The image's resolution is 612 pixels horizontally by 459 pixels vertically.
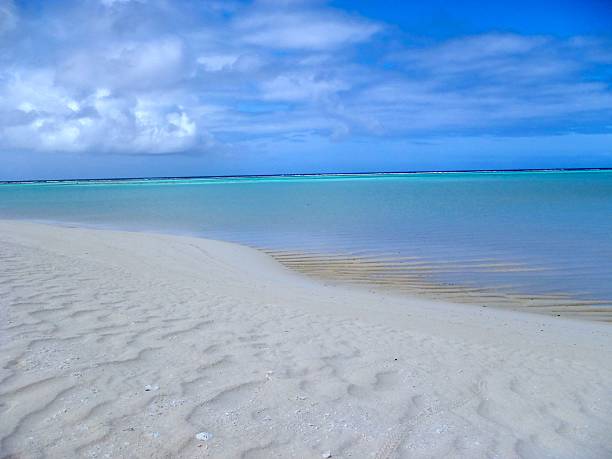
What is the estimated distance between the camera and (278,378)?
4.03 m

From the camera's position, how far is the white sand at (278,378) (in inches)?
121

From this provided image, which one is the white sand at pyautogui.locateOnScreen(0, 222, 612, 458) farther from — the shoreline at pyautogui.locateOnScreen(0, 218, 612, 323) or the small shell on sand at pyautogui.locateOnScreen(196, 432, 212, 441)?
the shoreline at pyautogui.locateOnScreen(0, 218, 612, 323)

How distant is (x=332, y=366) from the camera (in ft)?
14.6

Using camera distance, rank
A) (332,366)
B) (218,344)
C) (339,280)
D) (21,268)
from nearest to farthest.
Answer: (332,366) < (218,344) < (21,268) < (339,280)

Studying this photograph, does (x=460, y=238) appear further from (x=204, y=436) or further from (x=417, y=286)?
(x=204, y=436)

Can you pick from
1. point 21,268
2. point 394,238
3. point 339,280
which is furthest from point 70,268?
point 394,238

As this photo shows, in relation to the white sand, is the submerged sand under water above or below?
below

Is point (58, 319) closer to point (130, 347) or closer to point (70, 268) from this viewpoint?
point (130, 347)

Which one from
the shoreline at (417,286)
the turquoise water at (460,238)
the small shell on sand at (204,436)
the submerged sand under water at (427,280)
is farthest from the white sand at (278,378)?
the turquoise water at (460,238)

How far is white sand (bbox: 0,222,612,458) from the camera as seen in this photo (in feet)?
10.1

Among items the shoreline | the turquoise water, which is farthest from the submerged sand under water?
the turquoise water

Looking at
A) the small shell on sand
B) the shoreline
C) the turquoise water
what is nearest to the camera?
the small shell on sand

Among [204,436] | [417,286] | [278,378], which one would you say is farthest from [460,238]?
[204,436]

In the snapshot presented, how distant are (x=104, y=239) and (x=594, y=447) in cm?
1526
